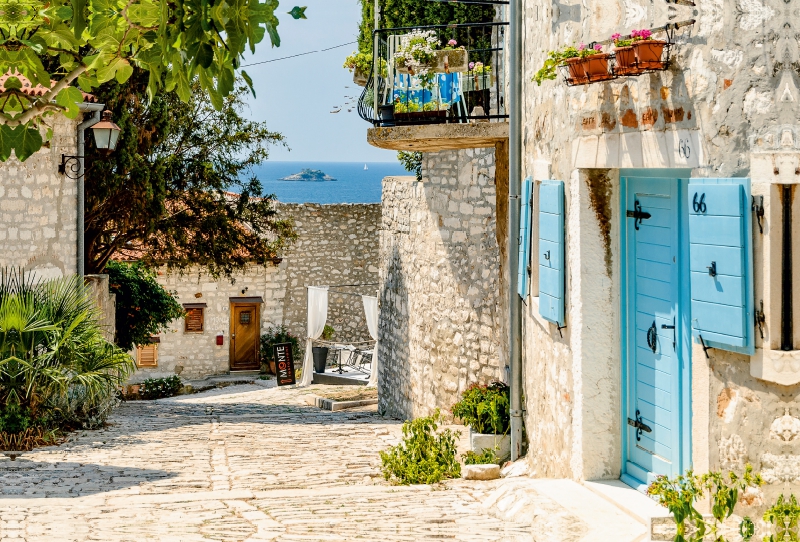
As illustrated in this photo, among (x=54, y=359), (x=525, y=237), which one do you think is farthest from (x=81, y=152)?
(x=525, y=237)

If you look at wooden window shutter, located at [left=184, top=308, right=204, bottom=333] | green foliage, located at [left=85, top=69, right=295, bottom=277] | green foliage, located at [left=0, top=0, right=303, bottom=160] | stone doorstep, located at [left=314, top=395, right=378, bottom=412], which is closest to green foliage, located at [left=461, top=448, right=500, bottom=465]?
green foliage, located at [left=0, top=0, right=303, bottom=160]

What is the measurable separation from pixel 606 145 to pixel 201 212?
12711 millimetres

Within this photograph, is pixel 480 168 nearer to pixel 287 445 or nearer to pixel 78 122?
pixel 287 445

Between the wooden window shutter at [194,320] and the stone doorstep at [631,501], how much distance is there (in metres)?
18.9

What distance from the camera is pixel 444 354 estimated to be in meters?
11.2

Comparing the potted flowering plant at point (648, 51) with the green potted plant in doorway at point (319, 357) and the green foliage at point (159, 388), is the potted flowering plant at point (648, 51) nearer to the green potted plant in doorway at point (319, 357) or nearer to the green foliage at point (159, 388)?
the green foliage at point (159, 388)

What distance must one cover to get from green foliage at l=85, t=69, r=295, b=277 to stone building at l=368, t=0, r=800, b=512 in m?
9.56

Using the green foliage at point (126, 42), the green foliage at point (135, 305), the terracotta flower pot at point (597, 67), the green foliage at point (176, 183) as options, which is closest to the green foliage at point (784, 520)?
the terracotta flower pot at point (597, 67)

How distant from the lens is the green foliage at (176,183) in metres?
15.6

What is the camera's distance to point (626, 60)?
16.9 ft

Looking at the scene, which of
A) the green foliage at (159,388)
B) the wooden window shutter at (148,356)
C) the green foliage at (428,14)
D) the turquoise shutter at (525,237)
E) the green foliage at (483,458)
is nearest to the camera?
the turquoise shutter at (525,237)

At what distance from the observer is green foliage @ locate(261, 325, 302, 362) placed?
24203mm

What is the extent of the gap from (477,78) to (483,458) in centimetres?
451

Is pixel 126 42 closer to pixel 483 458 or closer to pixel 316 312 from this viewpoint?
pixel 483 458
